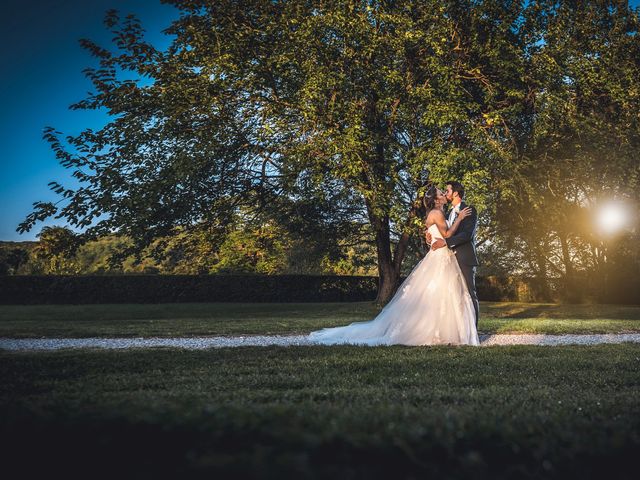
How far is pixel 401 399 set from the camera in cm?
403

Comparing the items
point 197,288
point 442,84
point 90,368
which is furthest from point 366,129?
point 197,288

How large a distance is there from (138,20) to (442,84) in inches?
399

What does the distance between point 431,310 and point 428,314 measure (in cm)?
10

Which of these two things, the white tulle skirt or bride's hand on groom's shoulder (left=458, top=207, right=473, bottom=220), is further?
bride's hand on groom's shoulder (left=458, top=207, right=473, bottom=220)

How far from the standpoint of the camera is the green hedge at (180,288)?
3008 cm

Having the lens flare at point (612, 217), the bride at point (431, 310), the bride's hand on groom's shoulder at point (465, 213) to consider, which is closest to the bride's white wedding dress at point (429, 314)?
the bride at point (431, 310)

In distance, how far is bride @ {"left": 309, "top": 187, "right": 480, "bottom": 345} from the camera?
28.7 ft

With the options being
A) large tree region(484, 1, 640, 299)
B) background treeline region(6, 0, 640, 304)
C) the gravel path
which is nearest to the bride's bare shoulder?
the gravel path

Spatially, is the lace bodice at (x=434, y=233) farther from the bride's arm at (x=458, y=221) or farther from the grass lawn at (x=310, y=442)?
the grass lawn at (x=310, y=442)

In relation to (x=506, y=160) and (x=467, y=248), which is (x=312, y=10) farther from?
(x=467, y=248)

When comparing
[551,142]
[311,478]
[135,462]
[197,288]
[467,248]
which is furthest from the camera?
[197,288]

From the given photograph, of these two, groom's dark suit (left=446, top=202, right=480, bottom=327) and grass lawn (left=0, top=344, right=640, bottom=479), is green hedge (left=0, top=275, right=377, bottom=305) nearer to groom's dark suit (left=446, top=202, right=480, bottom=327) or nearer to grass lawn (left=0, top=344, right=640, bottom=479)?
groom's dark suit (left=446, top=202, right=480, bottom=327)

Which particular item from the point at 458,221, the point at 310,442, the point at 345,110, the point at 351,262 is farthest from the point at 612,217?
the point at 310,442

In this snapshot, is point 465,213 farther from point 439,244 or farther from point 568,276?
point 568,276
